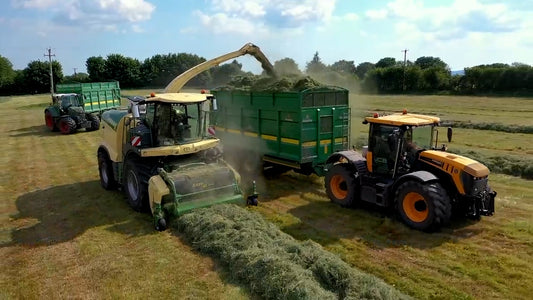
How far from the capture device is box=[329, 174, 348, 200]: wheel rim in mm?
9953

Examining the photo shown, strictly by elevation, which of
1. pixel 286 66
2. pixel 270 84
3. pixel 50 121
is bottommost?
pixel 50 121

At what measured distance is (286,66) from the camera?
557 inches

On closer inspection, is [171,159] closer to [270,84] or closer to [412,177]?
[270,84]

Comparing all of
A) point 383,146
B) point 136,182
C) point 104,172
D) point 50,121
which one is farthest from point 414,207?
point 50,121

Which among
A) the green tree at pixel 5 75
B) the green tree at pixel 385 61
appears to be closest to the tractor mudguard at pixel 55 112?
the green tree at pixel 5 75

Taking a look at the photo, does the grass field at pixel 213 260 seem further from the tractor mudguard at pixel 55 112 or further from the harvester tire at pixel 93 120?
the tractor mudguard at pixel 55 112

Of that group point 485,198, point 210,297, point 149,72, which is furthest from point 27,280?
point 149,72

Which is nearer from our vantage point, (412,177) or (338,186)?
→ (412,177)

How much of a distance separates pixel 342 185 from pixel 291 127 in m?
2.12

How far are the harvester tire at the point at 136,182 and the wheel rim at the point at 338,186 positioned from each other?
412 cm

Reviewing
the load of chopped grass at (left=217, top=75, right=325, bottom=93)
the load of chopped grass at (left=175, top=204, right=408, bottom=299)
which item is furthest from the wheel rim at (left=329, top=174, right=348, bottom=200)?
the load of chopped grass at (left=217, top=75, right=325, bottom=93)

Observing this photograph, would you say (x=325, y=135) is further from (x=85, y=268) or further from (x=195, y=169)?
(x=85, y=268)

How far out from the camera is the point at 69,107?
2416 centimetres

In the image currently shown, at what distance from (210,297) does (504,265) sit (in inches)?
178
